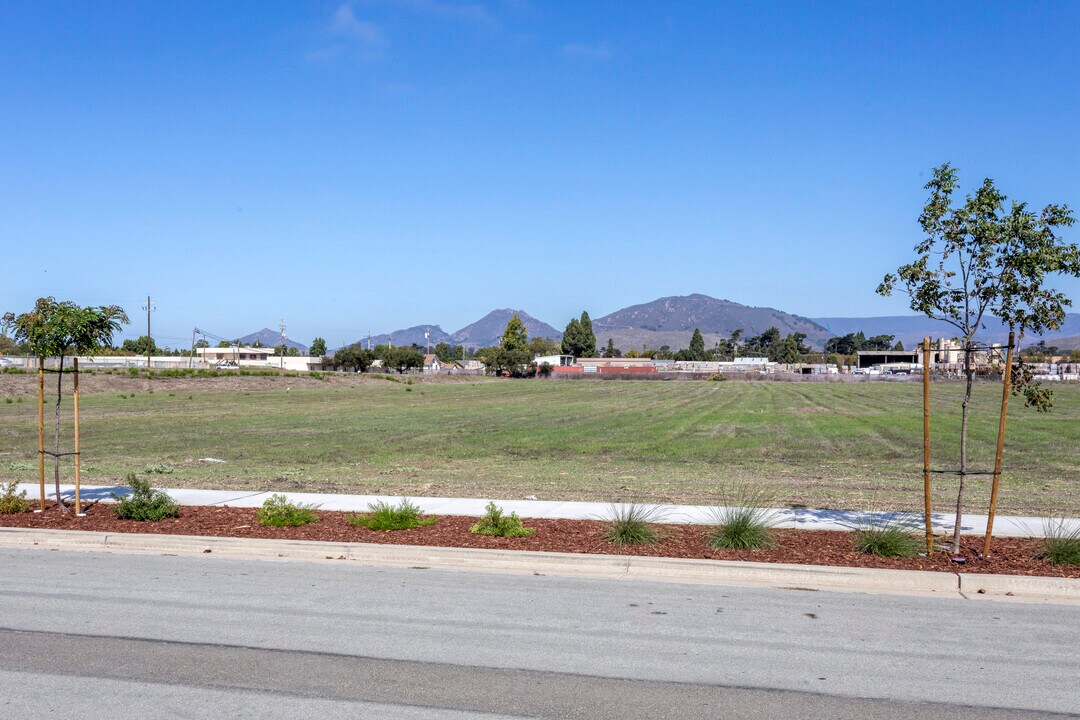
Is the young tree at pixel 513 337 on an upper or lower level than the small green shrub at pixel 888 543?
upper

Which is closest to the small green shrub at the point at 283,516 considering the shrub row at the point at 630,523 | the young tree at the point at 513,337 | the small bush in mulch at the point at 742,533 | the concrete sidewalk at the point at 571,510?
the shrub row at the point at 630,523

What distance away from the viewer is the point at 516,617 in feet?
27.2

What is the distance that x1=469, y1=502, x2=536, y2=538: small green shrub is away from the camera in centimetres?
1152

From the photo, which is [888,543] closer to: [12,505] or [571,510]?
[571,510]

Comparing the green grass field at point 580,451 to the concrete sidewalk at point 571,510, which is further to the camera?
the green grass field at point 580,451

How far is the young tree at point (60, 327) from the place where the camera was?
12.7 meters

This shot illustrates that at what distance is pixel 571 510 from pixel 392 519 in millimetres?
2774

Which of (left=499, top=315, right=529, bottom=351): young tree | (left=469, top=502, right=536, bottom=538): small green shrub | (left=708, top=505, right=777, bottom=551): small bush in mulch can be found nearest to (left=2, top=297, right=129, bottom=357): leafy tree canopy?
(left=469, top=502, right=536, bottom=538): small green shrub

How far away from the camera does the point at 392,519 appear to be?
12.1 m

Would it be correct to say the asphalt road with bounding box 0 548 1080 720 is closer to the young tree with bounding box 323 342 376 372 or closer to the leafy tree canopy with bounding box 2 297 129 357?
the leafy tree canopy with bounding box 2 297 129 357

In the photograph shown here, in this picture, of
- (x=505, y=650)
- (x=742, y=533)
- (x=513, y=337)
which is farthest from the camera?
(x=513, y=337)

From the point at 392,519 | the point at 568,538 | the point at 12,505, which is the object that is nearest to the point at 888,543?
the point at 568,538

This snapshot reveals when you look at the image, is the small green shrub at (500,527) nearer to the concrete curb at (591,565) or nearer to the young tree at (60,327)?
the concrete curb at (591,565)

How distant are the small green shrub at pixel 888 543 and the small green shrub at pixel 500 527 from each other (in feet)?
13.0
